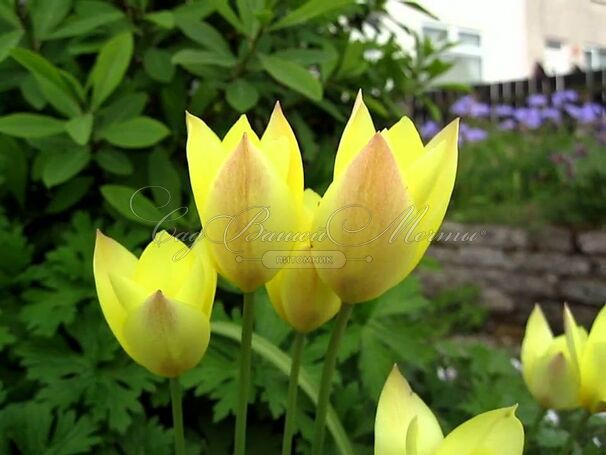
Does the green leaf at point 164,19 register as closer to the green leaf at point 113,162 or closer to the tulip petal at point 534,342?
the green leaf at point 113,162

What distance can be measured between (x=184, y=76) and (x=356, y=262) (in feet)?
2.22

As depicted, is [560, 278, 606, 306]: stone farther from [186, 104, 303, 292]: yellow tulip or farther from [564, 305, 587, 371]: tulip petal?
[186, 104, 303, 292]: yellow tulip

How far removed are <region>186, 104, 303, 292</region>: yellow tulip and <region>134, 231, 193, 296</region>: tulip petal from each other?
0.07 feet

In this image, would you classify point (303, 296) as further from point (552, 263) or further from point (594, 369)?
point (552, 263)

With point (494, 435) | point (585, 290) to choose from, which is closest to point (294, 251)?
point (494, 435)

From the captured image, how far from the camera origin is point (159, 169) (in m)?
0.86

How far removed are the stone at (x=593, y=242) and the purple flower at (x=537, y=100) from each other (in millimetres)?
1682

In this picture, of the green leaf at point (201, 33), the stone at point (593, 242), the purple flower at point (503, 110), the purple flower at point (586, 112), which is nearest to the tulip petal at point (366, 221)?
the green leaf at point (201, 33)

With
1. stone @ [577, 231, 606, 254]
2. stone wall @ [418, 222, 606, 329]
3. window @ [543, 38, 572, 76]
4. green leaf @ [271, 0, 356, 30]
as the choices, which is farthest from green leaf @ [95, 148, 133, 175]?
window @ [543, 38, 572, 76]

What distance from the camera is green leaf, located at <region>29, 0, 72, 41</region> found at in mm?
790

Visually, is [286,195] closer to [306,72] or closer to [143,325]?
[143,325]

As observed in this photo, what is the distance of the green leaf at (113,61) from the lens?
0.76 metres

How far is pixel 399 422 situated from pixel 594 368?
159mm

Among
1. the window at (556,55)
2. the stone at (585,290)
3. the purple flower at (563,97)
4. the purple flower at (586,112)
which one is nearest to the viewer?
the stone at (585,290)
